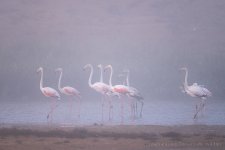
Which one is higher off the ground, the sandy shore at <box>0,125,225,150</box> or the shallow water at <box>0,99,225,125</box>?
the shallow water at <box>0,99,225,125</box>

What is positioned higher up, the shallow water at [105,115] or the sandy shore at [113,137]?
the shallow water at [105,115]

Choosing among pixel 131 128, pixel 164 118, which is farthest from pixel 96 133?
pixel 164 118

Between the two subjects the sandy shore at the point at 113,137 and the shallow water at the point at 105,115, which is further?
the shallow water at the point at 105,115

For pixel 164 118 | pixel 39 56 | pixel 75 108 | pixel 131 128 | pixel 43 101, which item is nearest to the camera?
pixel 131 128

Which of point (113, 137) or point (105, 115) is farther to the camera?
point (105, 115)

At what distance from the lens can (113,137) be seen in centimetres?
1084

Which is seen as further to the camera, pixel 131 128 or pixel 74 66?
pixel 74 66

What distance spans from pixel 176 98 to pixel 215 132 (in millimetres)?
10574

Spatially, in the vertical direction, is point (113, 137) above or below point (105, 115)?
below

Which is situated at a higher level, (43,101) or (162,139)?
(43,101)

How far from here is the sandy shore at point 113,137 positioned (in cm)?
981

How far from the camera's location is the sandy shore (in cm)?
981

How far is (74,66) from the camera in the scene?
2331cm

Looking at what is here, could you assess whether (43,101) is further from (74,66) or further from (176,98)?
(176,98)
